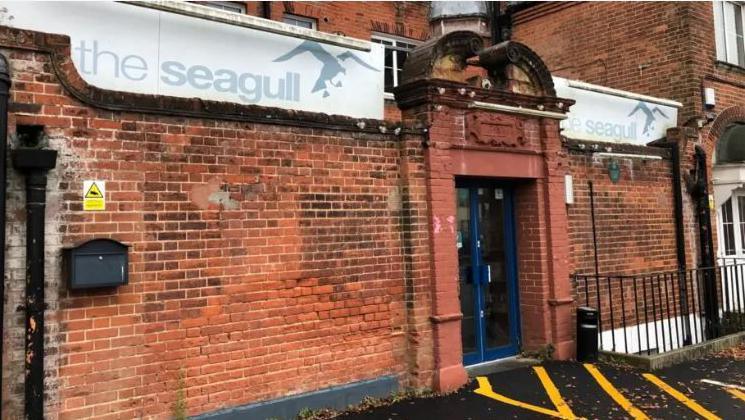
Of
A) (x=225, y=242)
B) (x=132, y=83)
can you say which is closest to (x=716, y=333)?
(x=225, y=242)

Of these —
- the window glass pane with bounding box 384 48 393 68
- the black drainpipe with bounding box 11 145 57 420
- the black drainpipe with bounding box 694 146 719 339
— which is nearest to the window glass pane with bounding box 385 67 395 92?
the window glass pane with bounding box 384 48 393 68

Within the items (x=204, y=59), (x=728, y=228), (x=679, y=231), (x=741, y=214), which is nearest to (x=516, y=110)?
(x=204, y=59)

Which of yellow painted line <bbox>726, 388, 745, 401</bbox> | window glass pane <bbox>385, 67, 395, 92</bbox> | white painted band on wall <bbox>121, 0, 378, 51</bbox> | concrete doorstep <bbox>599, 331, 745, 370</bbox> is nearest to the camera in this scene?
white painted band on wall <bbox>121, 0, 378, 51</bbox>

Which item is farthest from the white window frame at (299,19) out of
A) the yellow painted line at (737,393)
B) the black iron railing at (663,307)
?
the yellow painted line at (737,393)

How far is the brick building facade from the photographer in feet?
14.6

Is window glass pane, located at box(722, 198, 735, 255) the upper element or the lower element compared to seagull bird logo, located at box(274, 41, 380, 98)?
Answer: lower

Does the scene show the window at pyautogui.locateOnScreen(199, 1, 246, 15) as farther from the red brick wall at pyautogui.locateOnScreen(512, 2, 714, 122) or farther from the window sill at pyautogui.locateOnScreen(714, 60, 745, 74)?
the window sill at pyautogui.locateOnScreen(714, 60, 745, 74)

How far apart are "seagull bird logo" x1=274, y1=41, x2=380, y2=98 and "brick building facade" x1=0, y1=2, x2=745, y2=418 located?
0.46 m

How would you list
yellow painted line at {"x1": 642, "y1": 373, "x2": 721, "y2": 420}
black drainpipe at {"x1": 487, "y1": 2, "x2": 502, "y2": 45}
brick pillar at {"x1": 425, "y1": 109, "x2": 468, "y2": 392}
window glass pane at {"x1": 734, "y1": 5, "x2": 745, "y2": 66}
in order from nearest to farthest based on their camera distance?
yellow painted line at {"x1": 642, "y1": 373, "x2": 721, "y2": 420}
brick pillar at {"x1": 425, "y1": 109, "x2": 468, "y2": 392}
window glass pane at {"x1": 734, "y1": 5, "x2": 745, "y2": 66}
black drainpipe at {"x1": 487, "y1": 2, "x2": 502, "y2": 45}

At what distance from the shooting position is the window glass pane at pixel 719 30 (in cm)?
1110

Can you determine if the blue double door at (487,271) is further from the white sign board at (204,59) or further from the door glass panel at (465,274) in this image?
the white sign board at (204,59)

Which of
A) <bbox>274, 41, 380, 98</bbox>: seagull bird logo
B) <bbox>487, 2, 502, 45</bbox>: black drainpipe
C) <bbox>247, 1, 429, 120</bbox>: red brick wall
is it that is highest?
<bbox>487, 2, 502, 45</bbox>: black drainpipe

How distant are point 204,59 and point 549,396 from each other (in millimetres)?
4768

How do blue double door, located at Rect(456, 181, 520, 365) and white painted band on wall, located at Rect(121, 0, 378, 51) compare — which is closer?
white painted band on wall, located at Rect(121, 0, 378, 51)
